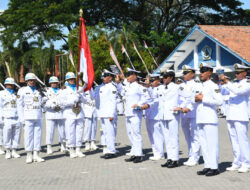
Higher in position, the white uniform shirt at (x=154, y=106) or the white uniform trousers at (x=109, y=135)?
the white uniform shirt at (x=154, y=106)

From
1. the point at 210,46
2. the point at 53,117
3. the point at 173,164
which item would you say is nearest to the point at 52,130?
the point at 53,117

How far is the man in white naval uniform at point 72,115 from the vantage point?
380 inches

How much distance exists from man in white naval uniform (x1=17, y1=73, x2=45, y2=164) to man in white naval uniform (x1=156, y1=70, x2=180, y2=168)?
10.1 feet

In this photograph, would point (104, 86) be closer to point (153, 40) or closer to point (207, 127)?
point (207, 127)

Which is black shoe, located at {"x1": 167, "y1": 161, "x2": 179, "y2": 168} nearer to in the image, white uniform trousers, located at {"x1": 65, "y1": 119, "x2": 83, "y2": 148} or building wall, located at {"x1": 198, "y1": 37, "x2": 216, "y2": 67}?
white uniform trousers, located at {"x1": 65, "y1": 119, "x2": 83, "y2": 148}

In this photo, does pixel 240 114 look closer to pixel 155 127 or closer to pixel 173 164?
pixel 173 164

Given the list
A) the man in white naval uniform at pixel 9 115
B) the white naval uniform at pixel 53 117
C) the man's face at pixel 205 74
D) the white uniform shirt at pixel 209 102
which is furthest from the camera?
the white naval uniform at pixel 53 117

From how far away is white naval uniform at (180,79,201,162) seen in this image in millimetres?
7699

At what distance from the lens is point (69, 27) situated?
1492 inches

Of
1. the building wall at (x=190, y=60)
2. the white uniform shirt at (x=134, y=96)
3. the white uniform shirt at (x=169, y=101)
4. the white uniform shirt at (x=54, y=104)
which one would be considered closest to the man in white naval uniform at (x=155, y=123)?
the white uniform shirt at (x=134, y=96)

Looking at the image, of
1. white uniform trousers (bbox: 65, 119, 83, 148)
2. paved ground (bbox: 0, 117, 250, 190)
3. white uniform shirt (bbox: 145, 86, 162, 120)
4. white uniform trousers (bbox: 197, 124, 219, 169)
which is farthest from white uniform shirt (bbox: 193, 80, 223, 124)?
white uniform trousers (bbox: 65, 119, 83, 148)

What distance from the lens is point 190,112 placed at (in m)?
8.34

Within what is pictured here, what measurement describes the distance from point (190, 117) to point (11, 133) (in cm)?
490

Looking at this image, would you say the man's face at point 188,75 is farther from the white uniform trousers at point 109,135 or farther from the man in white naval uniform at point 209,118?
the white uniform trousers at point 109,135
